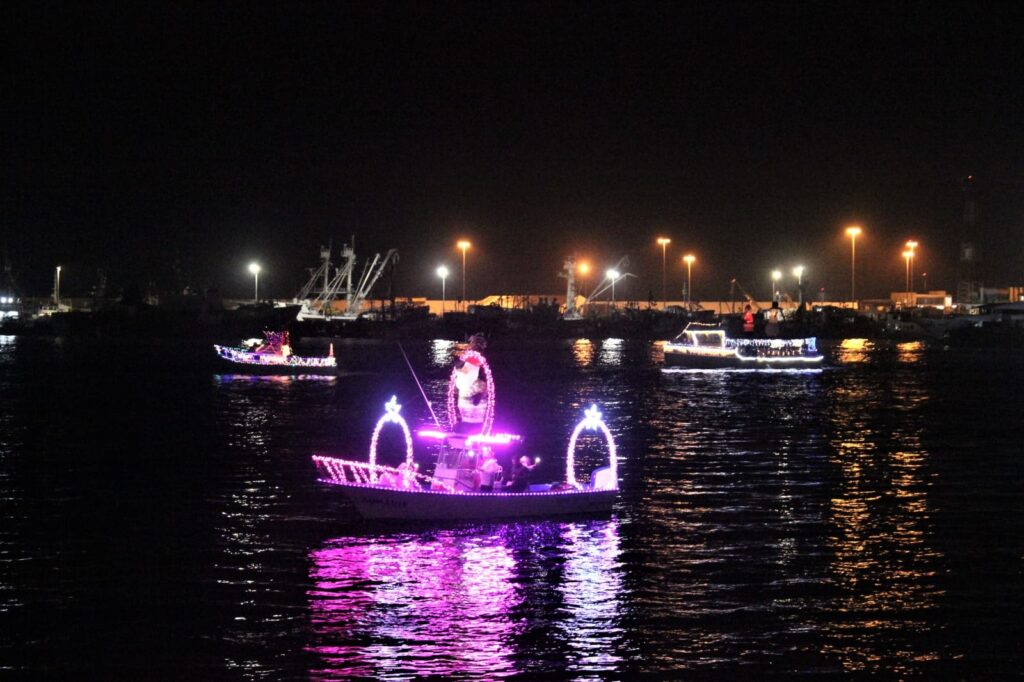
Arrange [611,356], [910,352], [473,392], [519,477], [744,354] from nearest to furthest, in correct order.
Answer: [473,392]
[519,477]
[744,354]
[611,356]
[910,352]

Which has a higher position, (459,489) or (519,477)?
(519,477)

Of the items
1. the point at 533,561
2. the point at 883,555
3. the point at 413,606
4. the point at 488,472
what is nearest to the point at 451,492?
the point at 488,472

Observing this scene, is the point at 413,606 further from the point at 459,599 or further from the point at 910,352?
the point at 910,352

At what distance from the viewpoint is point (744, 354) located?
84.1 metres

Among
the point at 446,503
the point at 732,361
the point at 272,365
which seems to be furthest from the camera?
the point at 732,361

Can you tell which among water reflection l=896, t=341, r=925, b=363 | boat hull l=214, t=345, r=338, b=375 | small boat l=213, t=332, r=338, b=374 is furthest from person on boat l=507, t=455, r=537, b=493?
water reflection l=896, t=341, r=925, b=363

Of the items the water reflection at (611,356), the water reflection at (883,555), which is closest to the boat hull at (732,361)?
the water reflection at (611,356)

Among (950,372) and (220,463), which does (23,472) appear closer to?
(220,463)

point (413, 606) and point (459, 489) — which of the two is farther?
point (459, 489)

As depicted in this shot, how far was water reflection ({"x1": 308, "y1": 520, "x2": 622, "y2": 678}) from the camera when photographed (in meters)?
16.0

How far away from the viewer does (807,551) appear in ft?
74.4

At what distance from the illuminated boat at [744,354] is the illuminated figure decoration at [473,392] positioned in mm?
61206

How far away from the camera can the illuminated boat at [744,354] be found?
83188mm

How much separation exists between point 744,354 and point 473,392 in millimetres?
62973
